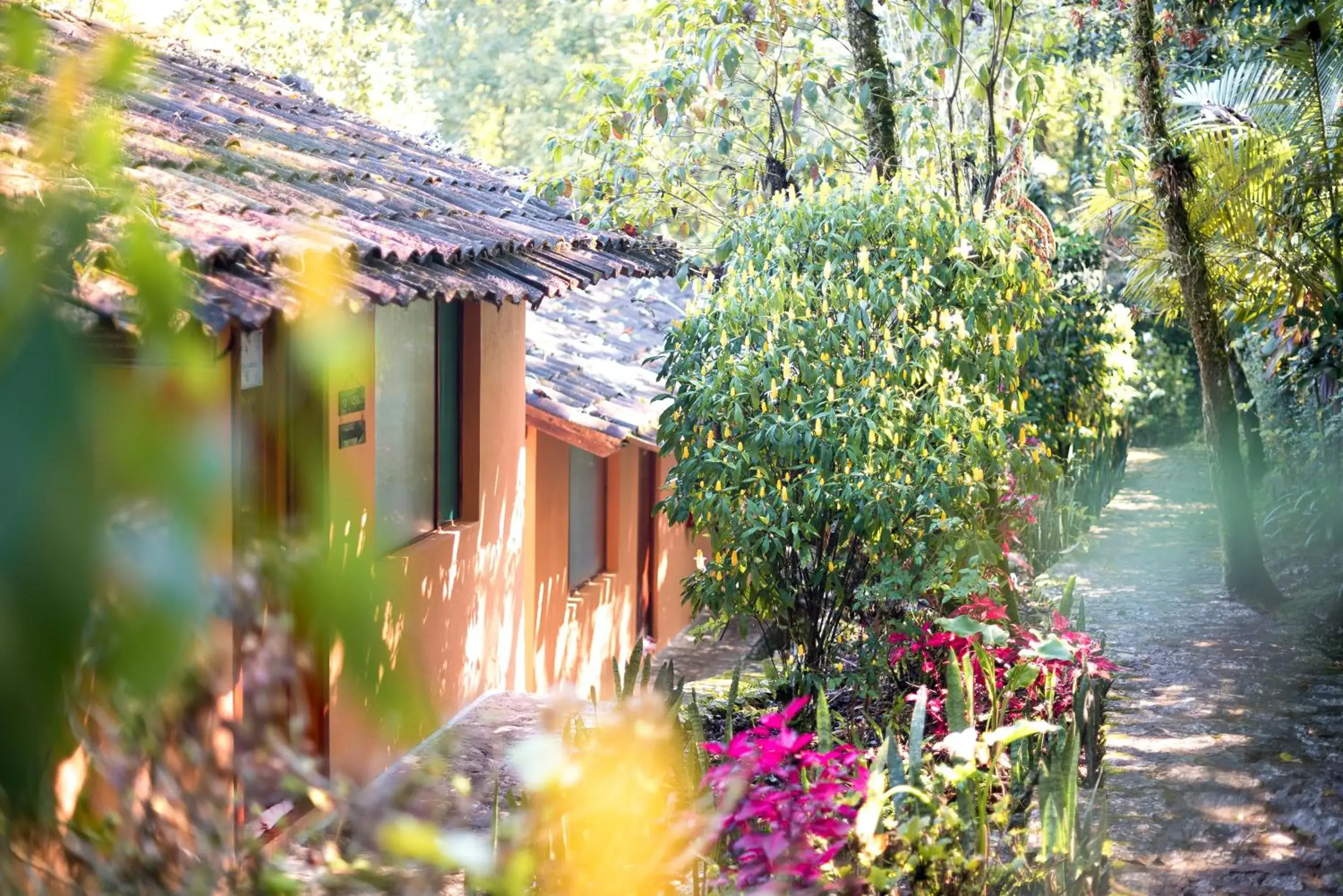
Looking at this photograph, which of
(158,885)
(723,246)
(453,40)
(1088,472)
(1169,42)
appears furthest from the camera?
(453,40)

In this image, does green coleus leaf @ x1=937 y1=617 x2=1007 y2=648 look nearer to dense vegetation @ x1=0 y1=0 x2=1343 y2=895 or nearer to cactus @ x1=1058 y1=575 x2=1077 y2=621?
dense vegetation @ x1=0 y1=0 x2=1343 y2=895

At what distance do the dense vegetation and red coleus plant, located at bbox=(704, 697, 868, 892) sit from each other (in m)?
0.02

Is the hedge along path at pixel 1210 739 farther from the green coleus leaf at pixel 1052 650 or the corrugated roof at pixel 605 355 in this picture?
the corrugated roof at pixel 605 355

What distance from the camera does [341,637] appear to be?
96 cm

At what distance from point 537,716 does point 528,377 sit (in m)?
3.29

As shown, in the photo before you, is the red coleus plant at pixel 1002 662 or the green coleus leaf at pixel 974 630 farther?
the red coleus plant at pixel 1002 662

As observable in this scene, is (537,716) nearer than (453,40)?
Yes

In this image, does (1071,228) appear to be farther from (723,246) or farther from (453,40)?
(453,40)

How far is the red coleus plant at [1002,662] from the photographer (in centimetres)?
682

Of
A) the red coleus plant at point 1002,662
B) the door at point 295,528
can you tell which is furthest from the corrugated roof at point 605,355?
the door at point 295,528

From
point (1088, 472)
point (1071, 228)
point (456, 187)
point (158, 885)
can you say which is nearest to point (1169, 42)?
point (1071, 228)

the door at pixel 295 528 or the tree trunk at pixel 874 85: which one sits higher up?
the tree trunk at pixel 874 85

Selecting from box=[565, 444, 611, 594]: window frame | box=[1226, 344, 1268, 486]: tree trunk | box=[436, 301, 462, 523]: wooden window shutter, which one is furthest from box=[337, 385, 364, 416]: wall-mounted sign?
box=[1226, 344, 1268, 486]: tree trunk

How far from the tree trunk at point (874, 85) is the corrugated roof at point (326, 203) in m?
1.54
